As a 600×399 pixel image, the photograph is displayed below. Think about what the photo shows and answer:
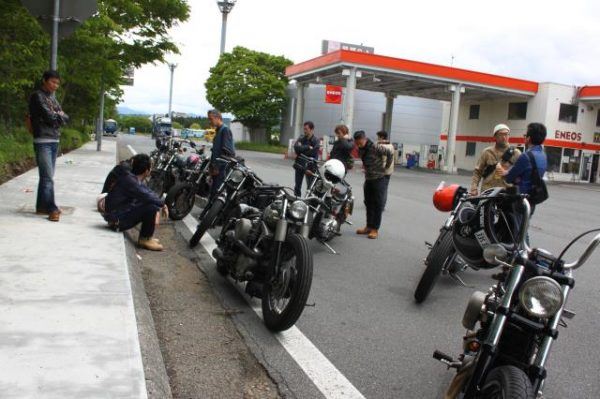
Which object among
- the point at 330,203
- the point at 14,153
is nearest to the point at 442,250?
the point at 330,203

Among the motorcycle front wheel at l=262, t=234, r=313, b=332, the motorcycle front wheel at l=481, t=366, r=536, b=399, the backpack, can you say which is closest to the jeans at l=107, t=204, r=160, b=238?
the motorcycle front wheel at l=262, t=234, r=313, b=332

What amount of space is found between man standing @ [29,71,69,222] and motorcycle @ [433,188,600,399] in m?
5.40

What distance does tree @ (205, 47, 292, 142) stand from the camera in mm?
49500

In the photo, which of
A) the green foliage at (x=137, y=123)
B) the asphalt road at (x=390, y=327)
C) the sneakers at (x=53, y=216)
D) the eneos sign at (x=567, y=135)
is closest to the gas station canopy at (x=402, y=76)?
the eneos sign at (x=567, y=135)

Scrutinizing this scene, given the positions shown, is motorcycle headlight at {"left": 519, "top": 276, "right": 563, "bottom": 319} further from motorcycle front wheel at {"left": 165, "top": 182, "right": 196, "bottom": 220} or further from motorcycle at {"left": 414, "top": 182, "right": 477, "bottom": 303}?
motorcycle front wheel at {"left": 165, "top": 182, "right": 196, "bottom": 220}

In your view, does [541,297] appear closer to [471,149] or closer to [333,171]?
[333,171]

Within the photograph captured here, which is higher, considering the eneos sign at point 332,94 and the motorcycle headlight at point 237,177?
the eneos sign at point 332,94

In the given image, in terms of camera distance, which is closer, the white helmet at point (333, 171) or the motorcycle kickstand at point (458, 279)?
the motorcycle kickstand at point (458, 279)

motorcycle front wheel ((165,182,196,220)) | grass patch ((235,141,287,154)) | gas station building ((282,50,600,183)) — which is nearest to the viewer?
motorcycle front wheel ((165,182,196,220))

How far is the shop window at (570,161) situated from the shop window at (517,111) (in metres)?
3.56

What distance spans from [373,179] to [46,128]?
4.62 metres

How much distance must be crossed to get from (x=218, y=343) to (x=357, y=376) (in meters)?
1.05

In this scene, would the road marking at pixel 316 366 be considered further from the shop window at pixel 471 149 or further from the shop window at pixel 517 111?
the shop window at pixel 471 149

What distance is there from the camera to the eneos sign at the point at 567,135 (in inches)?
1400
